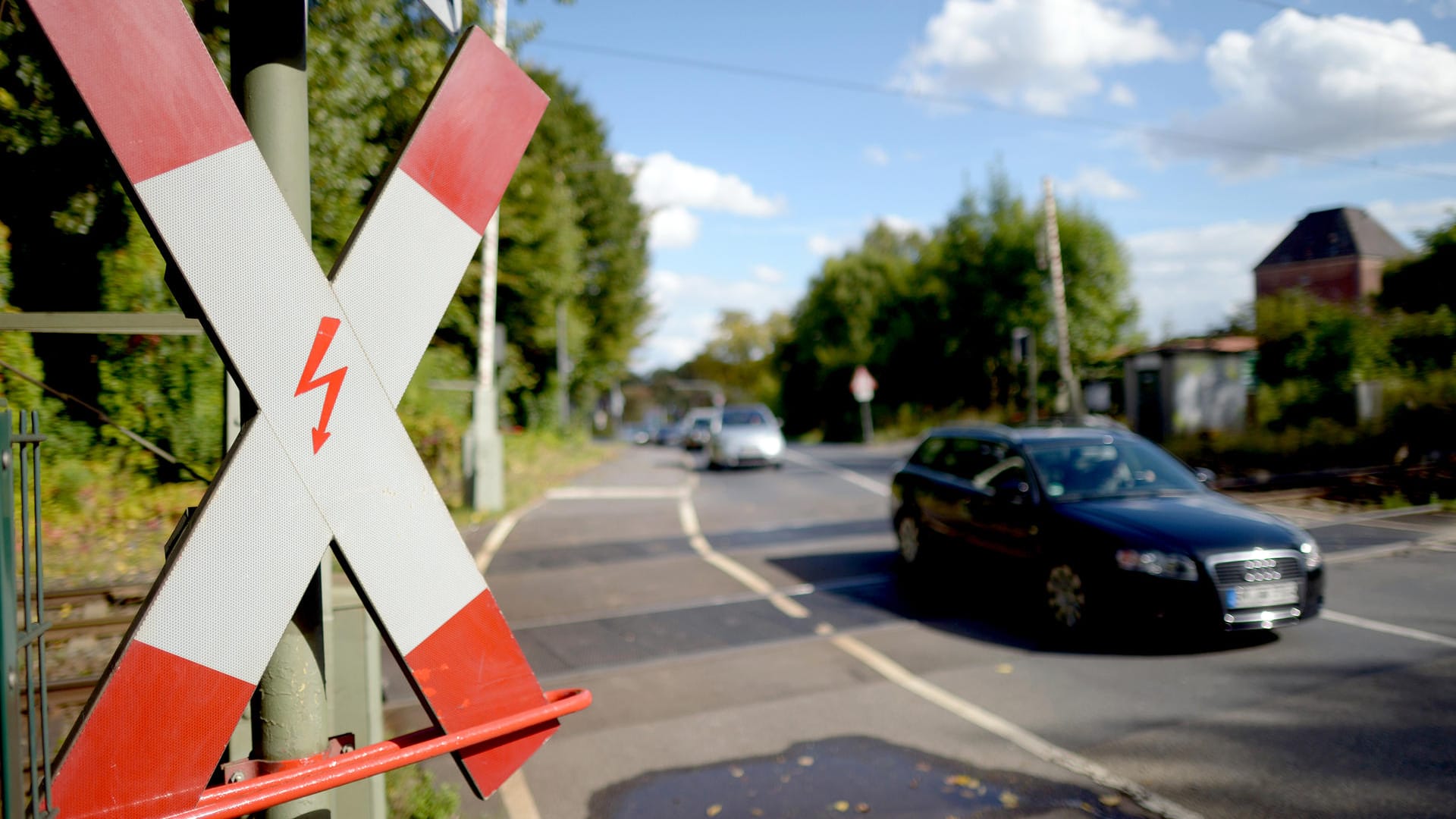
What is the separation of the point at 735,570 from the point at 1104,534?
172 inches

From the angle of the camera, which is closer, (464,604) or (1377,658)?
(464,604)

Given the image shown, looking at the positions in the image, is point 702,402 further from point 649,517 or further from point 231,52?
point 231,52

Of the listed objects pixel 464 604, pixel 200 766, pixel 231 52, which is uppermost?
pixel 231 52

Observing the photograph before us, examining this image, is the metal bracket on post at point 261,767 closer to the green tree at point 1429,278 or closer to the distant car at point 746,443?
the distant car at point 746,443

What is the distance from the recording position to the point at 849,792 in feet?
14.0

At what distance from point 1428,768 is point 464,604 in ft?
14.7

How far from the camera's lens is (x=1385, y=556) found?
9344 millimetres

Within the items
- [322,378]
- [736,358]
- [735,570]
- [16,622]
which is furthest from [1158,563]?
[736,358]

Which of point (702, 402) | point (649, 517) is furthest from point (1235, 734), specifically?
point (702, 402)

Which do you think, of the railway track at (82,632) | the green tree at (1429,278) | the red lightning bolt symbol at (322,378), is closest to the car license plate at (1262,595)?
the red lightning bolt symbol at (322,378)

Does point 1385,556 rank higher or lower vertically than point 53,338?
lower

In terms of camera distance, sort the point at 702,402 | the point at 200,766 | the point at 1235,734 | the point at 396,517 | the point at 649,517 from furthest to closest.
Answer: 1. the point at 702,402
2. the point at 649,517
3. the point at 1235,734
4. the point at 396,517
5. the point at 200,766

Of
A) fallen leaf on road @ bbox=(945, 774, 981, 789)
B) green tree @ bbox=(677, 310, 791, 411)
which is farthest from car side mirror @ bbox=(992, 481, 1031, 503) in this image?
green tree @ bbox=(677, 310, 791, 411)

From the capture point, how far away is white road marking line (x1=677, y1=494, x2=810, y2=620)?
823cm
